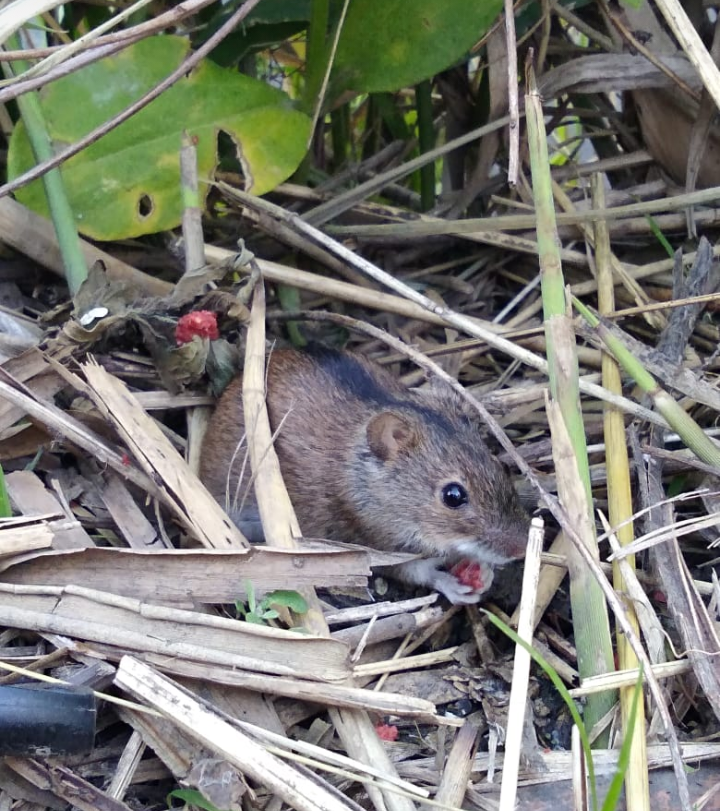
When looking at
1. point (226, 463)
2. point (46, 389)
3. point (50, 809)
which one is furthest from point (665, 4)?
point (50, 809)

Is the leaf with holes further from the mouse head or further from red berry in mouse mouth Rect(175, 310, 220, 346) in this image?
the mouse head

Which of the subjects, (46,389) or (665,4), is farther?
(46,389)

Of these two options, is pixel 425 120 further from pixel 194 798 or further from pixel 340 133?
pixel 194 798

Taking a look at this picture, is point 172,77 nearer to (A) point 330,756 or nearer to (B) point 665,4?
(B) point 665,4

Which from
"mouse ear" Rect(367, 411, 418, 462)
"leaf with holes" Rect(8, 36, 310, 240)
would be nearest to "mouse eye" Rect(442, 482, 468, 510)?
"mouse ear" Rect(367, 411, 418, 462)

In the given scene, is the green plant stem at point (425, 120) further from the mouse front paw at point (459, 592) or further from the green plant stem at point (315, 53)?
the mouse front paw at point (459, 592)
